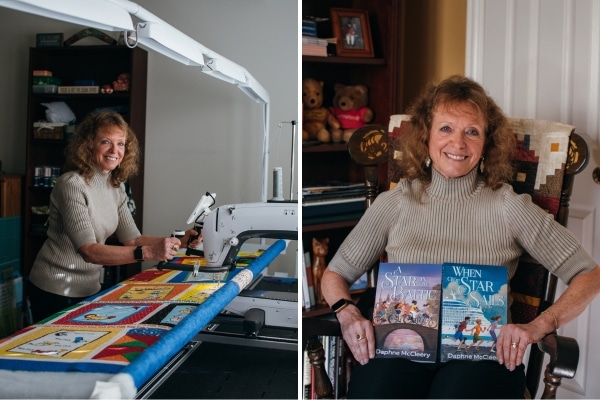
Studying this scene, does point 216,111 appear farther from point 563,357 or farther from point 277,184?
point 563,357

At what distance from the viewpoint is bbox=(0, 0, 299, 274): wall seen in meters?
1.33

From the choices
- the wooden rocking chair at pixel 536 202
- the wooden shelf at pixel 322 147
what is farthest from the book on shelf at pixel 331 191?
the wooden rocking chair at pixel 536 202

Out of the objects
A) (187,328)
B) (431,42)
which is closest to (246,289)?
(187,328)

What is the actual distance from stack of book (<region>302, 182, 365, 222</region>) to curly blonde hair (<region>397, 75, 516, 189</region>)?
1.63 ft

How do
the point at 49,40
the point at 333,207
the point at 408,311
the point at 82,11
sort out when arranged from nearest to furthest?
the point at 82,11 → the point at 49,40 → the point at 408,311 → the point at 333,207

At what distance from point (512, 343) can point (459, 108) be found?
546mm

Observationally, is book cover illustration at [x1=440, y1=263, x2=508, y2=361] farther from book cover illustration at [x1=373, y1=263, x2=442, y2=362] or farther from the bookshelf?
the bookshelf

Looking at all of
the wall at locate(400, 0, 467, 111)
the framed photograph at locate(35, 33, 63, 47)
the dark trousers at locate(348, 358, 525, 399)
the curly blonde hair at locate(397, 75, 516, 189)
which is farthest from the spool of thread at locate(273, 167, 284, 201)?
the wall at locate(400, 0, 467, 111)

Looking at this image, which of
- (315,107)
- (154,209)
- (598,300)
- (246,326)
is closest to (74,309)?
(154,209)

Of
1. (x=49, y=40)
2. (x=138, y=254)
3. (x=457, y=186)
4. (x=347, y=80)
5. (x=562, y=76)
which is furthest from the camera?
(x=347, y=80)

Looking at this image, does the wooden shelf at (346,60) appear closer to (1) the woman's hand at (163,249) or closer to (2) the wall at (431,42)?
(2) the wall at (431,42)

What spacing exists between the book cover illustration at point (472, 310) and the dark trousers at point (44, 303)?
793mm

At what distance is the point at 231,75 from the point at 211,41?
88mm

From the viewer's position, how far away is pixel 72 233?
1.18 meters
